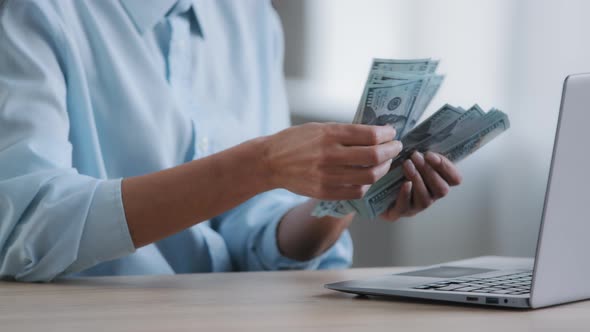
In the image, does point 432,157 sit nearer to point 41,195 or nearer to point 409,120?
point 409,120

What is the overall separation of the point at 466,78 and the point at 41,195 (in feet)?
6.40

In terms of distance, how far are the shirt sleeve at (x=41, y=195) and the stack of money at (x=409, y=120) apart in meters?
0.33

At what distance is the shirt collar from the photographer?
1.41 m

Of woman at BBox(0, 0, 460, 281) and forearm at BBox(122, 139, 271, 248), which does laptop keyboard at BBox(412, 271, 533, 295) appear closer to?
woman at BBox(0, 0, 460, 281)

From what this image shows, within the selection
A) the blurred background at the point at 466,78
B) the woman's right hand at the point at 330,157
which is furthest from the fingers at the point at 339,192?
the blurred background at the point at 466,78

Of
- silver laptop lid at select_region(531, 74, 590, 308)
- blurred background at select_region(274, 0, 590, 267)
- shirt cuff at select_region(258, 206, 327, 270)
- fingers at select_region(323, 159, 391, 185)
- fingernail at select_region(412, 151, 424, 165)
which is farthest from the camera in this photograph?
blurred background at select_region(274, 0, 590, 267)

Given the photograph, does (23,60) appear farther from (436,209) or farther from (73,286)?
(436,209)

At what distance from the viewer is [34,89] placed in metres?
1.23

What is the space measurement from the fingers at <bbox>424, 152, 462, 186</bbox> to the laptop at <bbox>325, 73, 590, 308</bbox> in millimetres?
260

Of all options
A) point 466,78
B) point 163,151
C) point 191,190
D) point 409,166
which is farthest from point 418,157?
point 466,78

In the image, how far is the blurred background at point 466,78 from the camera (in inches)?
106

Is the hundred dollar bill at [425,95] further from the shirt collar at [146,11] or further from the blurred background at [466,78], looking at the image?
the blurred background at [466,78]

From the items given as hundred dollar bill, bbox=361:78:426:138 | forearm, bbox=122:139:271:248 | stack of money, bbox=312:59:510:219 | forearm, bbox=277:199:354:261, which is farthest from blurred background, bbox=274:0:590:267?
forearm, bbox=122:139:271:248

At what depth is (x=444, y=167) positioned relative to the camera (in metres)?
1.28
